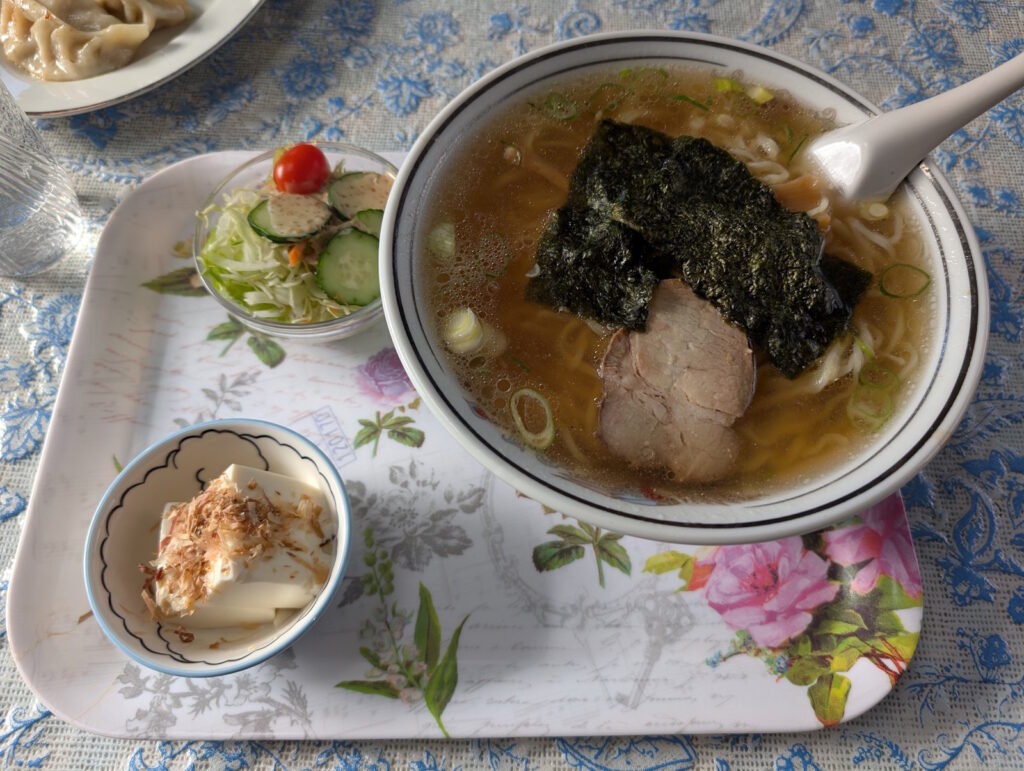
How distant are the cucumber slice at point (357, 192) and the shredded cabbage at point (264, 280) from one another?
0.61ft

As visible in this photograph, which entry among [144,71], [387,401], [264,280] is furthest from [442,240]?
[144,71]

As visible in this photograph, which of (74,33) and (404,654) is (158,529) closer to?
(404,654)

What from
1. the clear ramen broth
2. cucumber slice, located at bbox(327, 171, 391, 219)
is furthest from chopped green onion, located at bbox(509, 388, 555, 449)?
cucumber slice, located at bbox(327, 171, 391, 219)

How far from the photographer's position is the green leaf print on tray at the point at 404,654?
55.9 inches

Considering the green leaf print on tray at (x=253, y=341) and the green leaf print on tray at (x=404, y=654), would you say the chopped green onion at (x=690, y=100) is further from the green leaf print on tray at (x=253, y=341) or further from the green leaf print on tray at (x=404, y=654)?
the green leaf print on tray at (x=404, y=654)

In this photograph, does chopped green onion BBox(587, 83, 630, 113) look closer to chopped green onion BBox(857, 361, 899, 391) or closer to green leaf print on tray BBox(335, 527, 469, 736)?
chopped green onion BBox(857, 361, 899, 391)

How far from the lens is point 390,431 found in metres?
1.67

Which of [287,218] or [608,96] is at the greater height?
[608,96]

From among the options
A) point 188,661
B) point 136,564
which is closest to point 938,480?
point 188,661

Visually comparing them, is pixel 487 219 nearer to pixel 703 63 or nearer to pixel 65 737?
pixel 703 63

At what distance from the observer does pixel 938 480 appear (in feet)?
5.48

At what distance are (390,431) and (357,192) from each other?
2.15ft

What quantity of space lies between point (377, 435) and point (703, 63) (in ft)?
3.81

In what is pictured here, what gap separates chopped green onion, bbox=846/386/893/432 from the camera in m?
1.40
